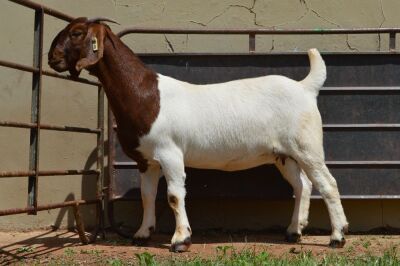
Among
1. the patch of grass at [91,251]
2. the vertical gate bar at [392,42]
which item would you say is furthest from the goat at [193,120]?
the vertical gate bar at [392,42]

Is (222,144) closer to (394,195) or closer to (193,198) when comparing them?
(193,198)

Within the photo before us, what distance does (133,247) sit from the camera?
5566 millimetres

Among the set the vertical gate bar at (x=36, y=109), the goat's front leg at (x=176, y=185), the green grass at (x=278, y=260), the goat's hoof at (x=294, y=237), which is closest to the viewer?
the green grass at (x=278, y=260)

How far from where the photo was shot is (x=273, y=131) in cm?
562

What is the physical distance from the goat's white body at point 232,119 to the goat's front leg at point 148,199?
1.03 feet

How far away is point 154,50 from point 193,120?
1385 mm

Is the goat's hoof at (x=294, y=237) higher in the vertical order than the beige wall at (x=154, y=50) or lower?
lower

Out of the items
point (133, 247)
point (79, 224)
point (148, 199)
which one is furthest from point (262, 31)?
point (79, 224)

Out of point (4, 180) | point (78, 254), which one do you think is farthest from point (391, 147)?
point (4, 180)

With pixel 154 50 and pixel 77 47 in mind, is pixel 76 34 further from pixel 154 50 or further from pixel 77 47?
pixel 154 50

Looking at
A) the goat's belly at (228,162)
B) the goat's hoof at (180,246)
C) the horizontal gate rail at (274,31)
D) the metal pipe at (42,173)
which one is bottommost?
the goat's hoof at (180,246)

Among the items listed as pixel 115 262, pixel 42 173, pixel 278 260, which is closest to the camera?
pixel 278 260

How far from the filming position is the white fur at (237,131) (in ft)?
17.7

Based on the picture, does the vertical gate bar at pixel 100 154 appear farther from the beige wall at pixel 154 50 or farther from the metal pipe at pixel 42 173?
the beige wall at pixel 154 50
